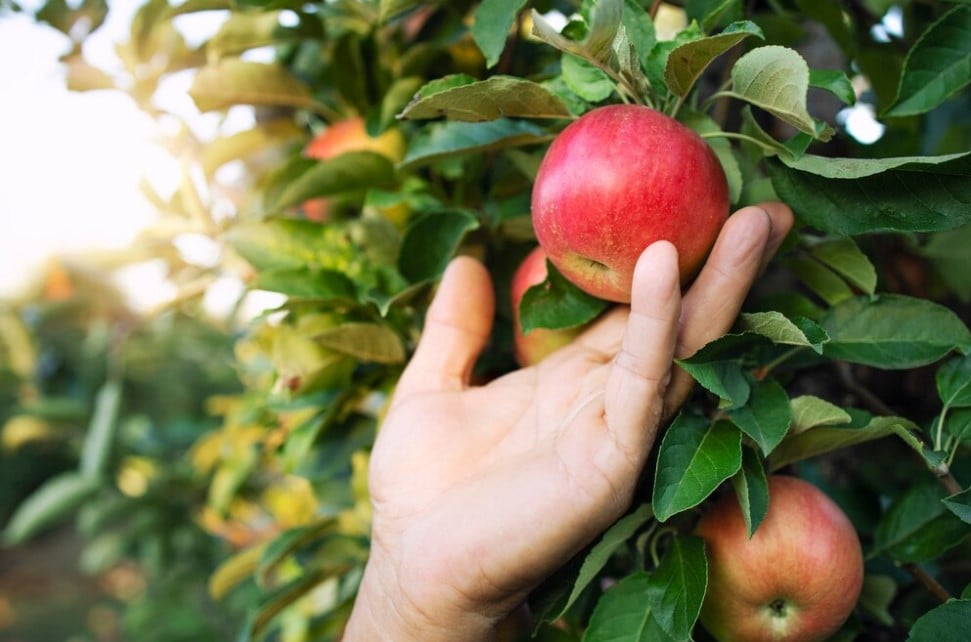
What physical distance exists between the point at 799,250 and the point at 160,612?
109 inches

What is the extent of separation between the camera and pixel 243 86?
101 centimetres

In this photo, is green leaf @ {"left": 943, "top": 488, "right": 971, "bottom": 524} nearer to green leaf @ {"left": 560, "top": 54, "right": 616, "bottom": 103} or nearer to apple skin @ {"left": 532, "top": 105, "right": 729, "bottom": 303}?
apple skin @ {"left": 532, "top": 105, "right": 729, "bottom": 303}

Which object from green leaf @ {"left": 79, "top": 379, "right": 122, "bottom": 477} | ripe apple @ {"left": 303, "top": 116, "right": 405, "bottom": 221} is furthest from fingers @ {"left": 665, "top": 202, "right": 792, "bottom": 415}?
green leaf @ {"left": 79, "top": 379, "right": 122, "bottom": 477}

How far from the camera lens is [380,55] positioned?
997 mm

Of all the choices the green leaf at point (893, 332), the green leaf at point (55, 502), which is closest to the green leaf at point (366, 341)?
the green leaf at point (893, 332)

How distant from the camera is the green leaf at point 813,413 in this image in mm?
616

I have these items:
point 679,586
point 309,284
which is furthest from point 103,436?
point 679,586

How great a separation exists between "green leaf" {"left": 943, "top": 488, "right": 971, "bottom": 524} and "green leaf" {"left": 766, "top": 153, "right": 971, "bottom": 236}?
0.21 m

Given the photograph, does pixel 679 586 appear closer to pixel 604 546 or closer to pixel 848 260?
pixel 604 546

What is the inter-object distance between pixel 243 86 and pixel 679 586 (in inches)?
32.8

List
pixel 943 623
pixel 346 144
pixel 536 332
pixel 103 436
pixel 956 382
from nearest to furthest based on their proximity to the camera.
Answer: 1. pixel 943 623
2. pixel 956 382
3. pixel 536 332
4. pixel 346 144
5. pixel 103 436

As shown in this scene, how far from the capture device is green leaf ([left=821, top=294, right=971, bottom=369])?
667 mm

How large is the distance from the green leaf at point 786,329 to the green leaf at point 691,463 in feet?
0.29

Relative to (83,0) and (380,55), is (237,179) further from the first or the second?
(380,55)
